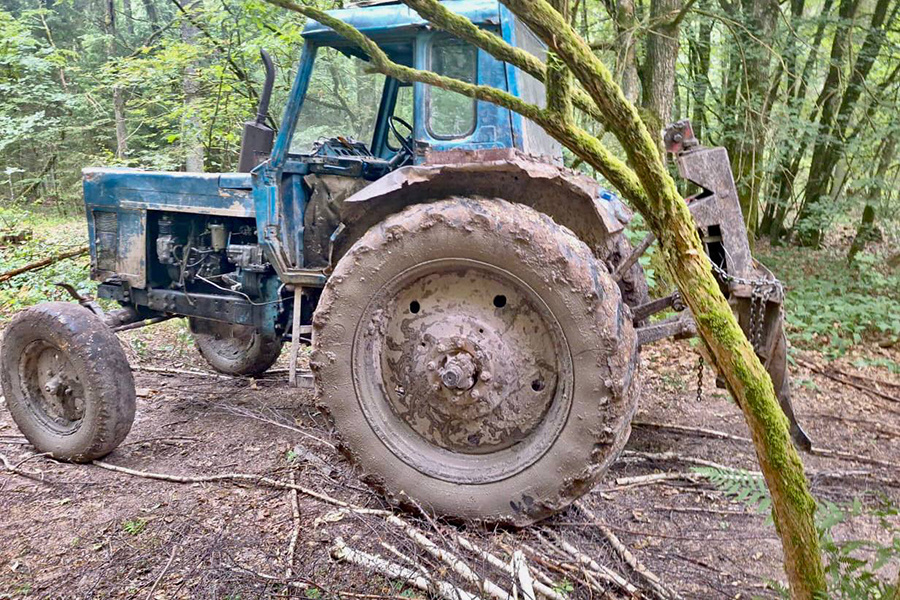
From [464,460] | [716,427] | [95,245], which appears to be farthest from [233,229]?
[716,427]

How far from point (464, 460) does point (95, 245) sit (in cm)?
304

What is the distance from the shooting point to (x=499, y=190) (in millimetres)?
2922

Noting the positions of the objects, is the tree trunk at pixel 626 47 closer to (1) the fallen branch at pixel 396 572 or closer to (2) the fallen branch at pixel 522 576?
(2) the fallen branch at pixel 522 576

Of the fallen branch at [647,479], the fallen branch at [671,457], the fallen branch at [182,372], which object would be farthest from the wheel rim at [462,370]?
the fallen branch at [182,372]

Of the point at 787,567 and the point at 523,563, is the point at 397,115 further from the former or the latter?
the point at 787,567

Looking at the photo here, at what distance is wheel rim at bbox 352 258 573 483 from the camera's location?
9.32 feet

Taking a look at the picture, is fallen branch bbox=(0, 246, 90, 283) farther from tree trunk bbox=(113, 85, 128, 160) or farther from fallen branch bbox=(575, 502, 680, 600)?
fallen branch bbox=(575, 502, 680, 600)

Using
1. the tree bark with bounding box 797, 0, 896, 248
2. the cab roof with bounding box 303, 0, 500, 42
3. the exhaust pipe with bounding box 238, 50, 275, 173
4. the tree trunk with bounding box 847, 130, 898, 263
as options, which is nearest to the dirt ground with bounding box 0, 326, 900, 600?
the exhaust pipe with bounding box 238, 50, 275, 173

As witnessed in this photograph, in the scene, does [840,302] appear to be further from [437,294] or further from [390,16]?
[390,16]

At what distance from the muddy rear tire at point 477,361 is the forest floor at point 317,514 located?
23 centimetres

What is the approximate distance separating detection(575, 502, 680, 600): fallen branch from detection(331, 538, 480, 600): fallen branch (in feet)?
2.12

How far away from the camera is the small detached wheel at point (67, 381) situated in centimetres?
341

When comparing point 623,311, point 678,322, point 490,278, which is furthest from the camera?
point 678,322

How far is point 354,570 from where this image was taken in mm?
2463
